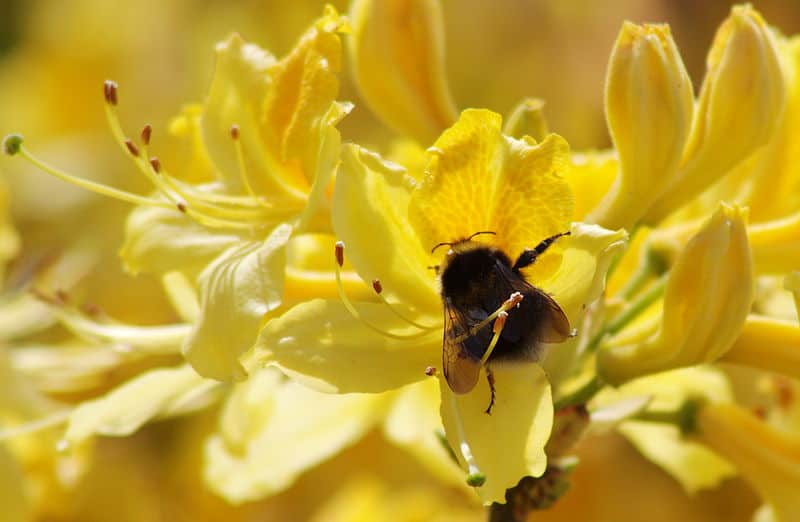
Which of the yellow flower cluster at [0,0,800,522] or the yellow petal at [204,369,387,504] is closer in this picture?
the yellow flower cluster at [0,0,800,522]

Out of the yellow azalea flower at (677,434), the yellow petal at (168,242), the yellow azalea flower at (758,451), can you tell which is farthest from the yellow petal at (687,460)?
the yellow petal at (168,242)

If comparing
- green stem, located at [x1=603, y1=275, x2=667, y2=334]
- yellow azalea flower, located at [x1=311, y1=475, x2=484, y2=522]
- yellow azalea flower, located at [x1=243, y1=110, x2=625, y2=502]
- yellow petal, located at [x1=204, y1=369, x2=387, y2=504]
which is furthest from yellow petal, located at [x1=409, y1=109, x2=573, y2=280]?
yellow azalea flower, located at [x1=311, y1=475, x2=484, y2=522]

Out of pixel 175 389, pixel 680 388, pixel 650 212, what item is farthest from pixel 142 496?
pixel 650 212

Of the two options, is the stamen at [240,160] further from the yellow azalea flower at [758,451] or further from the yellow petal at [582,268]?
the yellow azalea flower at [758,451]

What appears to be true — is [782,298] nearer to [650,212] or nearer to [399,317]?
[650,212]

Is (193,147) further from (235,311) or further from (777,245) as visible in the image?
(777,245)

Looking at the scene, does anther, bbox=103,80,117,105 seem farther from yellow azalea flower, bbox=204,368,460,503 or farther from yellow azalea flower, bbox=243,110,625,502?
yellow azalea flower, bbox=204,368,460,503

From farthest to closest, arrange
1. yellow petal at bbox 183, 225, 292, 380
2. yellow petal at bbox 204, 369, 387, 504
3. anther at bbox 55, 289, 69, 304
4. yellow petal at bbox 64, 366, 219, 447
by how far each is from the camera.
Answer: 1. yellow petal at bbox 204, 369, 387, 504
2. anther at bbox 55, 289, 69, 304
3. yellow petal at bbox 64, 366, 219, 447
4. yellow petal at bbox 183, 225, 292, 380
